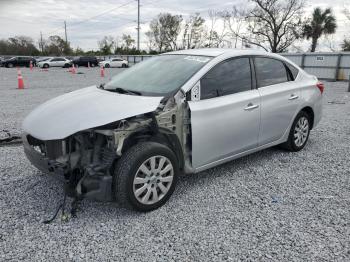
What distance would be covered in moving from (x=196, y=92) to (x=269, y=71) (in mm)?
1516

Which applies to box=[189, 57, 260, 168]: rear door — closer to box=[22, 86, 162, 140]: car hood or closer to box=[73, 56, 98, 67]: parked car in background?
box=[22, 86, 162, 140]: car hood

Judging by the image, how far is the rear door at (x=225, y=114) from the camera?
132 inches

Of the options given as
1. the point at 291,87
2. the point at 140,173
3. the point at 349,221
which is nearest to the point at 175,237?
the point at 140,173

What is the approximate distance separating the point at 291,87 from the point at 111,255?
345cm

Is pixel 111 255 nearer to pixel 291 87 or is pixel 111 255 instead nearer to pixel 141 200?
pixel 141 200

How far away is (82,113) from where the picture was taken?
2998mm

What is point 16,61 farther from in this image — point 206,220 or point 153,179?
point 206,220

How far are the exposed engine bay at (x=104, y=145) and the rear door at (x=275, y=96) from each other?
53.7 inches

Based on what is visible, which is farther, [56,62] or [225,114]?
[56,62]

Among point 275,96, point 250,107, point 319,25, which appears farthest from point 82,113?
point 319,25

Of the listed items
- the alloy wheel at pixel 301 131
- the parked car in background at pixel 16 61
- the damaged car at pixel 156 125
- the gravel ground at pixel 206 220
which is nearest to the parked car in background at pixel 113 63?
the parked car in background at pixel 16 61

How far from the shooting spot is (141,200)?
9.91ft

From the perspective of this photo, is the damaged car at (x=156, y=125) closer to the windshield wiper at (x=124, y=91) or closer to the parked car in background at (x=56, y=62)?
the windshield wiper at (x=124, y=91)

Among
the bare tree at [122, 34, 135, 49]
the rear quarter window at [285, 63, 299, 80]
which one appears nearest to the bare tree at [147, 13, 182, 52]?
the bare tree at [122, 34, 135, 49]
